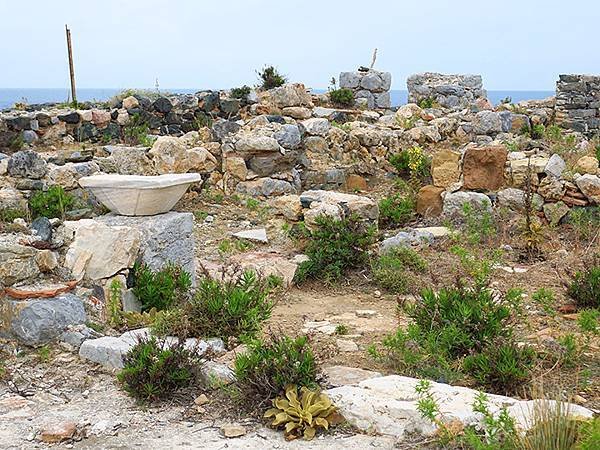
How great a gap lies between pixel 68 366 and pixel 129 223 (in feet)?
5.51

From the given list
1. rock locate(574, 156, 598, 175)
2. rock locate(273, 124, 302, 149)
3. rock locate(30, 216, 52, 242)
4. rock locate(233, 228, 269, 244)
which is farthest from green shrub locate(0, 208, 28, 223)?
rock locate(574, 156, 598, 175)

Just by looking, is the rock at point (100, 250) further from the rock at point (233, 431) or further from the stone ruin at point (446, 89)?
the stone ruin at point (446, 89)

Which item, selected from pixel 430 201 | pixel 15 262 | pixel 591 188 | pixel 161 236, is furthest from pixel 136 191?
pixel 591 188

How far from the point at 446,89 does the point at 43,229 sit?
13.3 m

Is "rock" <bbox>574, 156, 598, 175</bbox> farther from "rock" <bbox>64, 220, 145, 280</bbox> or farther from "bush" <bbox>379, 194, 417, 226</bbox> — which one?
"rock" <bbox>64, 220, 145, 280</bbox>

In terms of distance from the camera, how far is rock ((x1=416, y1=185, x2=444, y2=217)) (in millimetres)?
10117

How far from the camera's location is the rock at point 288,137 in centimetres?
1195

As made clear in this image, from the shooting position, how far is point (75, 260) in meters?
5.71

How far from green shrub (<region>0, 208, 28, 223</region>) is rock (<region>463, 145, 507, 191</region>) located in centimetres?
542

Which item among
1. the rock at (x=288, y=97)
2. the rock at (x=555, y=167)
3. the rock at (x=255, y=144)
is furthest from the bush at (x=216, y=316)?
the rock at (x=288, y=97)

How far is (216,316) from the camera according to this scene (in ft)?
16.7

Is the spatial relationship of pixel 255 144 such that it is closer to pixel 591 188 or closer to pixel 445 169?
pixel 445 169

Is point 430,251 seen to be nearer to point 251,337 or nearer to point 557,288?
point 557,288

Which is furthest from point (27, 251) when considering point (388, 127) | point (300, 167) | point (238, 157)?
point (388, 127)
